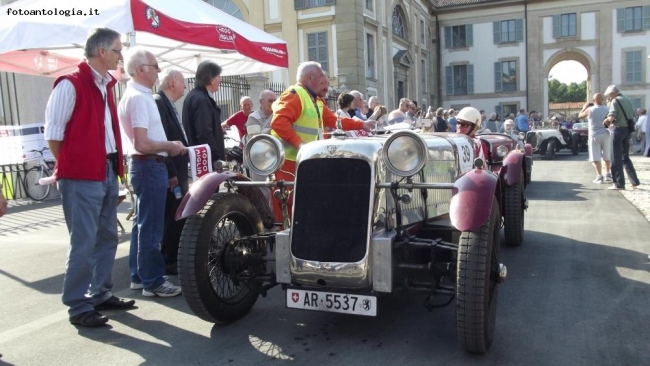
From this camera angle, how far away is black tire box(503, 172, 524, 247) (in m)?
5.57

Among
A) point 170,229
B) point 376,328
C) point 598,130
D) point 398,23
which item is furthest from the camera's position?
point 398,23

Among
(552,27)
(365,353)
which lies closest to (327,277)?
(365,353)

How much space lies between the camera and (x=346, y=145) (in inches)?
132

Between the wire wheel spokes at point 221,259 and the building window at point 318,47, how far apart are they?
838 inches

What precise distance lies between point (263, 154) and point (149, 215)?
1.15 metres

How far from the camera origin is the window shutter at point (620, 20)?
3634 cm

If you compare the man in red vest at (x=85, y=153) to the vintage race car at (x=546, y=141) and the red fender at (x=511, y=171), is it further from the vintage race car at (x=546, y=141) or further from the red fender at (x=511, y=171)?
the vintage race car at (x=546, y=141)

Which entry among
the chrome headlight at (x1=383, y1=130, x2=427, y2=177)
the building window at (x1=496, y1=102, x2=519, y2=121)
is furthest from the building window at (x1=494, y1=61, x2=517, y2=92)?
the chrome headlight at (x1=383, y1=130, x2=427, y2=177)

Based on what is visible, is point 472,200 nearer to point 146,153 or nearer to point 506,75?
point 146,153

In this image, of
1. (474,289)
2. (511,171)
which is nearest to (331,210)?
(474,289)

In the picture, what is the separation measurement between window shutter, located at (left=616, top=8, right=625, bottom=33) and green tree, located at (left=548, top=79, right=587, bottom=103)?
52867mm

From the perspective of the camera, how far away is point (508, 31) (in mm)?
39062

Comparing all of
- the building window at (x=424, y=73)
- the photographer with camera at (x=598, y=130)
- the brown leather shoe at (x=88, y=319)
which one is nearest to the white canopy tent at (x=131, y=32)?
the brown leather shoe at (x=88, y=319)

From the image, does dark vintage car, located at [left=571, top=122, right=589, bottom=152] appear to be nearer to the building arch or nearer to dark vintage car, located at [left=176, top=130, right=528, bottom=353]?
the building arch
